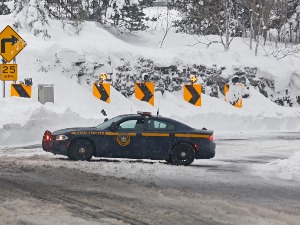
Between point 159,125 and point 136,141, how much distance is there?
0.73 metres

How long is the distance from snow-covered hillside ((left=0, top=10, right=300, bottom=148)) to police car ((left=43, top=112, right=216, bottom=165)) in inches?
315

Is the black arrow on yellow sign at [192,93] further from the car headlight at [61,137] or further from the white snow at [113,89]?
the car headlight at [61,137]

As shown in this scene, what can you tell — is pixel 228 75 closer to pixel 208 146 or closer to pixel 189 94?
pixel 189 94

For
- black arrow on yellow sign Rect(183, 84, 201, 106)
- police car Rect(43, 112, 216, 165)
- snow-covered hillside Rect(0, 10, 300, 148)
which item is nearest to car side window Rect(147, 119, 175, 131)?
police car Rect(43, 112, 216, 165)

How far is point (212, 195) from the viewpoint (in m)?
12.5

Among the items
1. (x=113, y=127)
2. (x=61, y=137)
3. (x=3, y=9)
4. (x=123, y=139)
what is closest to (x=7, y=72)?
(x=61, y=137)

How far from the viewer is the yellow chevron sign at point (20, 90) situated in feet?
92.2

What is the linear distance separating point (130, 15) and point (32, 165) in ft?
85.2

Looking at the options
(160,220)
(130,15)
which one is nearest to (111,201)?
(160,220)

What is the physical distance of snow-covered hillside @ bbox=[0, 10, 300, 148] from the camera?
1222 inches

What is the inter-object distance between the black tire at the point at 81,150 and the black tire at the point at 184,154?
6.52 ft

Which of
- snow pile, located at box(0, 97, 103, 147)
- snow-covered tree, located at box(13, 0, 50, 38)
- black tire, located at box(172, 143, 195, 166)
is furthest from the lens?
snow-covered tree, located at box(13, 0, 50, 38)

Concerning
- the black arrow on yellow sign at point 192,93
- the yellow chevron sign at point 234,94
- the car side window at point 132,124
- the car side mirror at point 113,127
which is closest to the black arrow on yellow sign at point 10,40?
the black arrow on yellow sign at point 192,93

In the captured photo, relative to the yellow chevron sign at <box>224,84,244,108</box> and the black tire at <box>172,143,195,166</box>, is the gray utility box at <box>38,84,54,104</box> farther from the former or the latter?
the black tire at <box>172,143,195,166</box>
